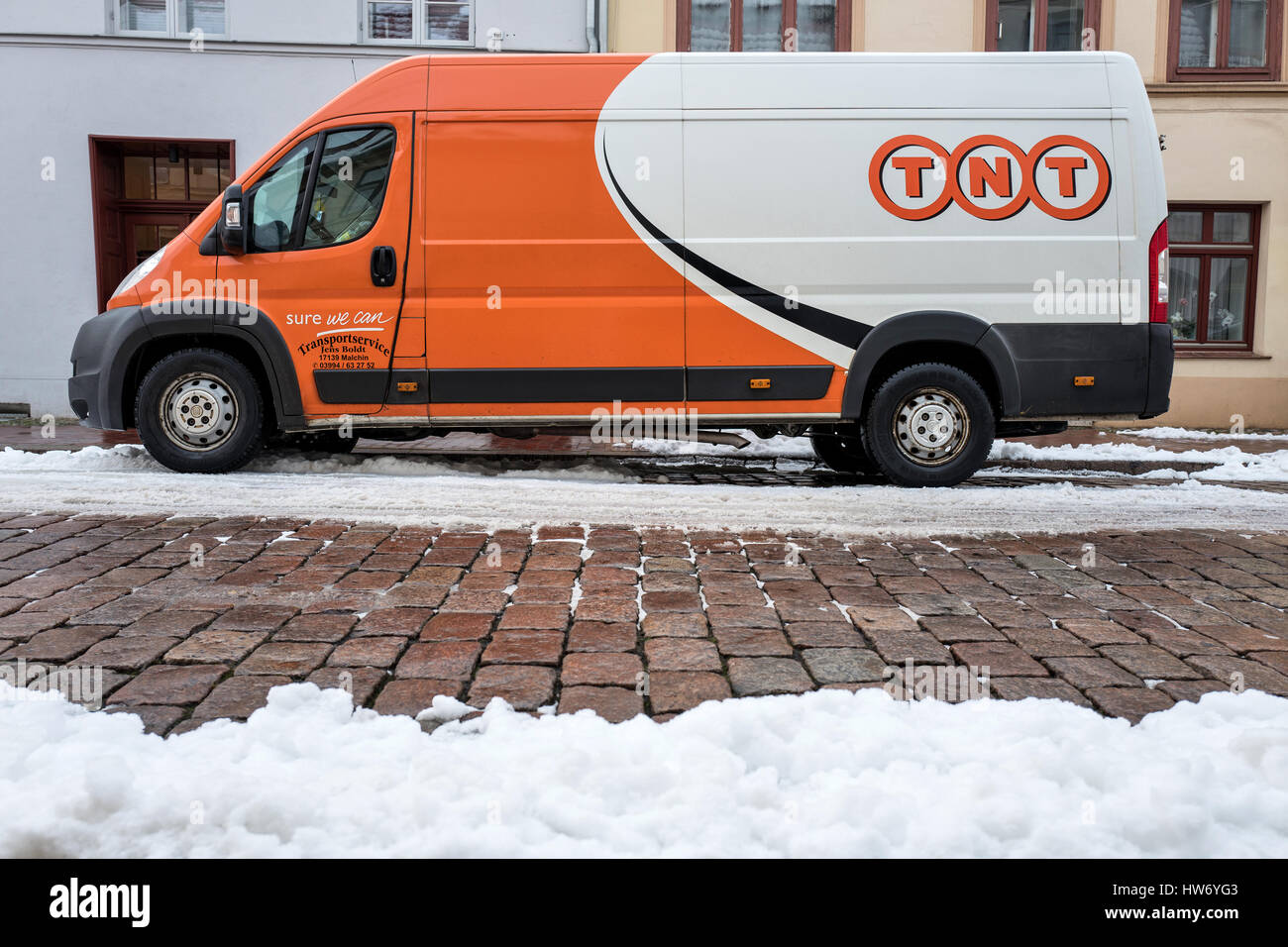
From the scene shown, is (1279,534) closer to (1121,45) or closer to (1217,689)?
(1217,689)

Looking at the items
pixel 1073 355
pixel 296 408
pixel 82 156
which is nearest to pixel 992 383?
pixel 1073 355

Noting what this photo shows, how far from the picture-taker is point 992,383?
23.9ft

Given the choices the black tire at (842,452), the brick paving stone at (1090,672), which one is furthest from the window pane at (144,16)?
the brick paving stone at (1090,672)

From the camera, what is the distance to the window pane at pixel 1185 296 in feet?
44.0

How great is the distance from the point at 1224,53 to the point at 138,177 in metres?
13.2

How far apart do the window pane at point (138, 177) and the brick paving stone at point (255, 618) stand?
10.8m

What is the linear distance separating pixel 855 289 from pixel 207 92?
9.09 m

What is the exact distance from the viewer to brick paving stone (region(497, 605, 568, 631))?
3852 mm

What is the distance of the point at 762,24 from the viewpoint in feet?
44.2

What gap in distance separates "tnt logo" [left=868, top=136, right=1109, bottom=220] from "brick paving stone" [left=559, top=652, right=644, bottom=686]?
4.54m

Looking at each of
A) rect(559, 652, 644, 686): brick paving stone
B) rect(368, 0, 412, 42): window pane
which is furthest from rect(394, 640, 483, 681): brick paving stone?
rect(368, 0, 412, 42): window pane

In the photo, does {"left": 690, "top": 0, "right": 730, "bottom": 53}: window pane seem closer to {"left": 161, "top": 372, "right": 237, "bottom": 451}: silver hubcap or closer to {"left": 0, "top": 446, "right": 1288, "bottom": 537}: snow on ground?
{"left": 0, "top": 446, "right": 1288, "bottom": 537}: snow on ground

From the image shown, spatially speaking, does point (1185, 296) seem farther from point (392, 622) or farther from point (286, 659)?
point (286, 659)

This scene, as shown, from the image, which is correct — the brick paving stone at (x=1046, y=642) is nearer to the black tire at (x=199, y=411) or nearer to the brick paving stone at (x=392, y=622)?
the brick paving stone at (x=392, y=622)
